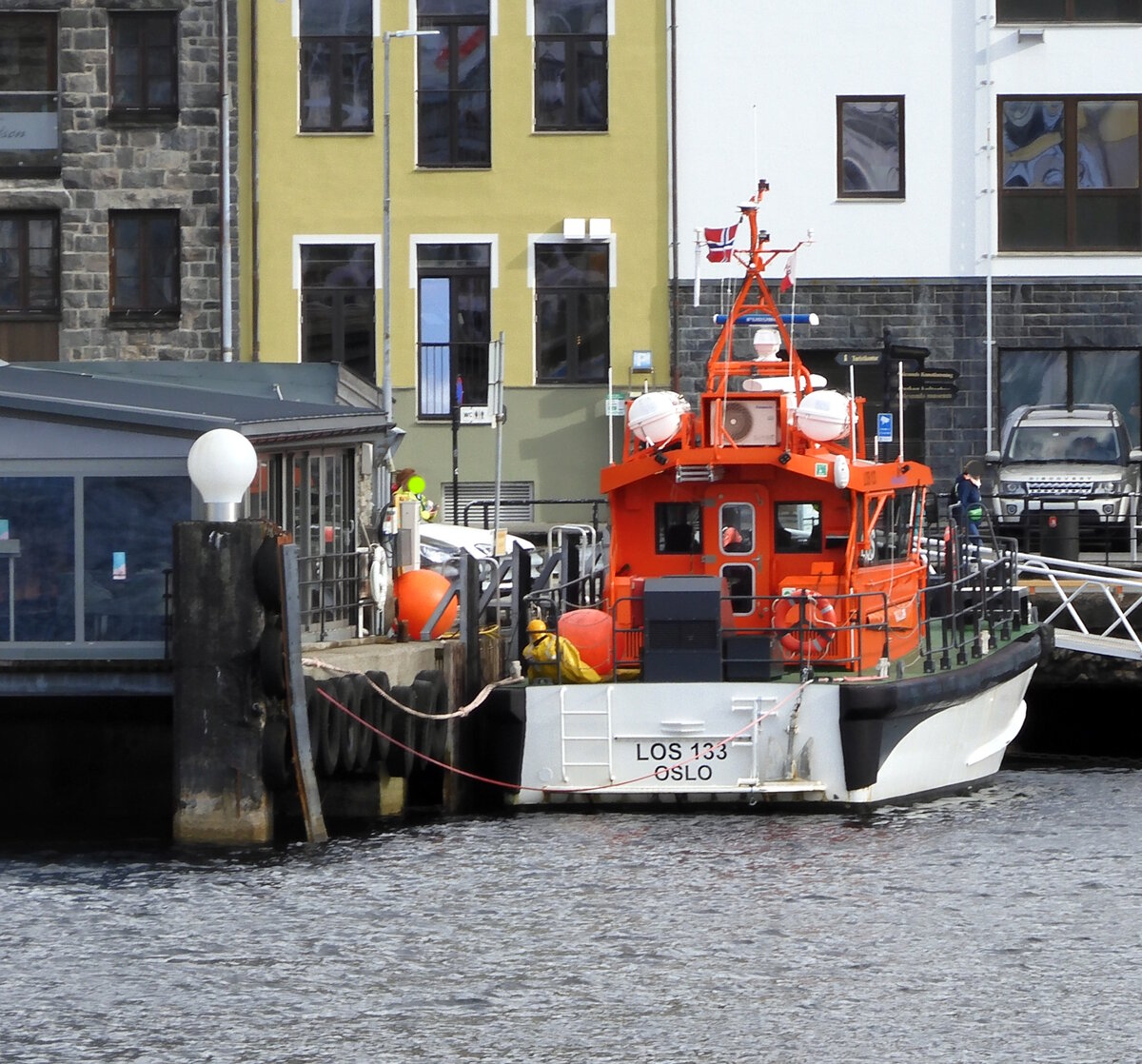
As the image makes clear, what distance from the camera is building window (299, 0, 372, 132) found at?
113ft

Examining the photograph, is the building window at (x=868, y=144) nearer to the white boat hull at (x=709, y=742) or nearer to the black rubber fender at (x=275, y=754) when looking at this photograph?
the white boat hull at (x=709, y=742)

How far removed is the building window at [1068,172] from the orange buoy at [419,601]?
1585 cm

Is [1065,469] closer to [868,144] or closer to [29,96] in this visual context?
[868,144]

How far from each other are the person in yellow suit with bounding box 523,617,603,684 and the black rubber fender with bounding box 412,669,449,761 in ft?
2.49

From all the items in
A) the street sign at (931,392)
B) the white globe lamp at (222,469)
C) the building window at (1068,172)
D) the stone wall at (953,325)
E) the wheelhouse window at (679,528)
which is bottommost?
the wheelhouse window at (679,528)

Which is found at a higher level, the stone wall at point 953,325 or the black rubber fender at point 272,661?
the stone wall at point 953,325

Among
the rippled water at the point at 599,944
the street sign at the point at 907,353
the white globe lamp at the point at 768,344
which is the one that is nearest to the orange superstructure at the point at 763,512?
the white globe lamp at the point at 768,344

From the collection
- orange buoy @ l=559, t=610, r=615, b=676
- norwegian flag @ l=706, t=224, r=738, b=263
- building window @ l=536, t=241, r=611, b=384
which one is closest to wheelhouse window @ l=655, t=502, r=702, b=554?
orange buoy @ l=559, t=610, r=615, b=676

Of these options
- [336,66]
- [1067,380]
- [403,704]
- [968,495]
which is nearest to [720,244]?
[403,704]

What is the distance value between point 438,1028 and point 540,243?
22991 mm

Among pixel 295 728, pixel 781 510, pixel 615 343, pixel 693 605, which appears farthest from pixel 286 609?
pixel 615 343

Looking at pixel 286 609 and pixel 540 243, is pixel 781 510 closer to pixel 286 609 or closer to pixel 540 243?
pixel 286 609

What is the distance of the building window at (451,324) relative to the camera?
34.3m

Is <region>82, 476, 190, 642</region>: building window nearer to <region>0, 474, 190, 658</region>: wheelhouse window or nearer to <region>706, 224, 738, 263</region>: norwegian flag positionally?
<region>0, 474, 190, 658</region>: wheelhouse window
